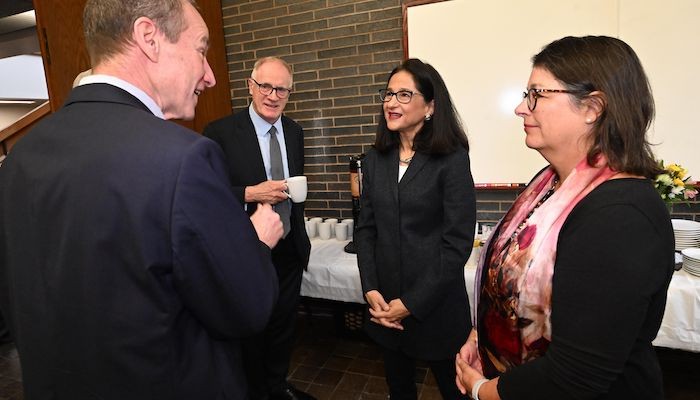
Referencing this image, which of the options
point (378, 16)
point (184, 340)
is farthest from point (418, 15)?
point (184, 340)

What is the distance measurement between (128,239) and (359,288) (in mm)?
1811

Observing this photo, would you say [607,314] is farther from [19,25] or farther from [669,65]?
[19,25]

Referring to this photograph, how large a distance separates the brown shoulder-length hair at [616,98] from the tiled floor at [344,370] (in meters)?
1.90

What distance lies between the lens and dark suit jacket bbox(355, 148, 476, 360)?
1.53 metres

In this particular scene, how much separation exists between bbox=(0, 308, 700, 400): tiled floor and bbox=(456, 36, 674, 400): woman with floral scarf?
1582mm

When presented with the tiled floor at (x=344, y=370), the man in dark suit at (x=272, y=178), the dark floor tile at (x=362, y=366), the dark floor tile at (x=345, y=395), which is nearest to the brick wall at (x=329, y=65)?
the man in dark suit at (x=272, y=178)

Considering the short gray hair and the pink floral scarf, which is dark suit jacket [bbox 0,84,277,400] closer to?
the short gray hair

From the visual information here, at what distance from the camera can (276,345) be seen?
228 centimetres

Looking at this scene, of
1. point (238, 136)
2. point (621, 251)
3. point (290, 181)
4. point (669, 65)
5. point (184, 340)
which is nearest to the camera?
point (621, 251)

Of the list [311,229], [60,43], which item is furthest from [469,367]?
[60,43]

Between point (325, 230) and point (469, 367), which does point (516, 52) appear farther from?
point (469, 367)

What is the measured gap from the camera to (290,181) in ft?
5.96

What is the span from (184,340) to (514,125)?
243cm

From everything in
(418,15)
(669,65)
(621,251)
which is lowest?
(621,251)
